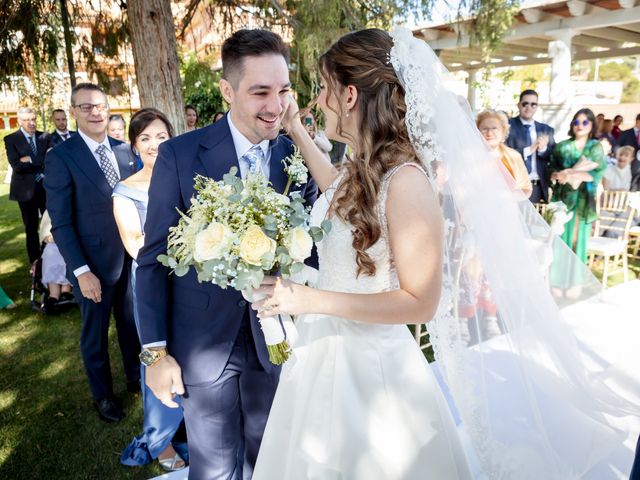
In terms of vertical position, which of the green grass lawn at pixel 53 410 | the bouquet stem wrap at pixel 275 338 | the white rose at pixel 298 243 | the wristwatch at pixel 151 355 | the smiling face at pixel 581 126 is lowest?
the green grass lawn at pixel 53 410

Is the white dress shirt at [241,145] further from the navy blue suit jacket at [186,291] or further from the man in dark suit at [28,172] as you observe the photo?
the man in dark suit at [28,172]

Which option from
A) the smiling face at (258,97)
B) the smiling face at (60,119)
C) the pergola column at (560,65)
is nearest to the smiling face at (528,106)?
the pergola column at (560,65)

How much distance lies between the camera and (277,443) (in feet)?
7.05

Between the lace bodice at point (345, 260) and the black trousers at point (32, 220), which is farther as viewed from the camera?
the black trousers at point (32, 220)

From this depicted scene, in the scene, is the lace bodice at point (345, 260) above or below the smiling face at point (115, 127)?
below

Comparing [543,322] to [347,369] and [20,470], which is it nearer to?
[347,369]

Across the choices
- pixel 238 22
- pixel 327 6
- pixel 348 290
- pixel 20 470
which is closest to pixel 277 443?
pixel 348 290

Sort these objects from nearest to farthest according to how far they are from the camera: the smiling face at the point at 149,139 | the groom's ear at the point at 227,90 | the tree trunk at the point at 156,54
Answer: the groom's ear at the point at 227,90, the smiling face at the point at 149,139, the tree trunk at the point at 156,54

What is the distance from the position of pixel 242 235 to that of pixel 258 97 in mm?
826

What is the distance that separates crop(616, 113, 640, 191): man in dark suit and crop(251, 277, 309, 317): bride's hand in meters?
8.84

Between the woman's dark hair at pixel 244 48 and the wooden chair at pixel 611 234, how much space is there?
537cm

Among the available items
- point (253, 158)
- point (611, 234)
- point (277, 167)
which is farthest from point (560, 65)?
point (253, 158)

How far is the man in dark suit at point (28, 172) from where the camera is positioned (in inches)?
303

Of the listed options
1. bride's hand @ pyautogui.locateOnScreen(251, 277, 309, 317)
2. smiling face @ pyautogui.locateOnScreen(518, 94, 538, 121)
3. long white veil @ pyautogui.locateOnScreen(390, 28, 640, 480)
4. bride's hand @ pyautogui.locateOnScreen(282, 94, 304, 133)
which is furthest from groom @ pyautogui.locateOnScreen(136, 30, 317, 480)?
smiling face @ pyautogui.locateOnScreen(518, 94, 538, 121)
